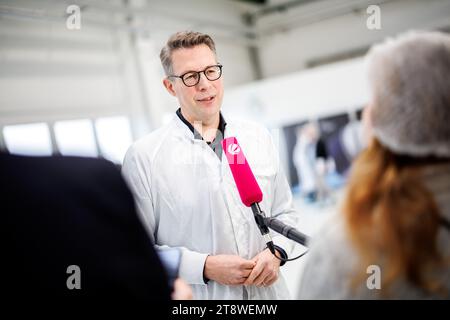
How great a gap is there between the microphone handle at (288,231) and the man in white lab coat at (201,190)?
0.37 ft

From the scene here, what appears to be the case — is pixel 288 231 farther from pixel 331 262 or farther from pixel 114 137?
pixel 114 137

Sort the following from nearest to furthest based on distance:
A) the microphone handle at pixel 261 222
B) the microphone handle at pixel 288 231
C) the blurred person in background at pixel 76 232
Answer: the blurred person in background at pixel 76 232 → the microphone handle at pixel 288 231 → the microphone handle at pixel 261 222

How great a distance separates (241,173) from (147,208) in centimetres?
30

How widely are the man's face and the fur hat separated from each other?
0.54 meters

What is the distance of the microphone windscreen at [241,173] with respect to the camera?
1073mm

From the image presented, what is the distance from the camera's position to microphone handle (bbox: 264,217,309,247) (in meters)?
0.92

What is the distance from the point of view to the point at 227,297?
1147mm

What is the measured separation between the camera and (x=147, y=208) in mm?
1106

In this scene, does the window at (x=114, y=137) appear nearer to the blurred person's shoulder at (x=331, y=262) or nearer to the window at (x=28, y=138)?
the window at (x=28, y=138)

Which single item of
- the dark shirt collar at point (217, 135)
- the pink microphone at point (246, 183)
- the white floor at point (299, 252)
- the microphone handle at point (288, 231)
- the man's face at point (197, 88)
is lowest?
the white floor at point (299, 252)

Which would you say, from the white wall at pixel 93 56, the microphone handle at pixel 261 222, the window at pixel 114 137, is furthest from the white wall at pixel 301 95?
the microphone handle at pixel 261 222

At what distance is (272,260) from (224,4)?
3.93m

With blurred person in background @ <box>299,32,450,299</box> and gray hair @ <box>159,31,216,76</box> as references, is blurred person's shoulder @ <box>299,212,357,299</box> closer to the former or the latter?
blurred person in background @ <box>299,32,450,299</box>

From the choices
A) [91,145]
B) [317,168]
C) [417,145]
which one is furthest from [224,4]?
[417,145]
